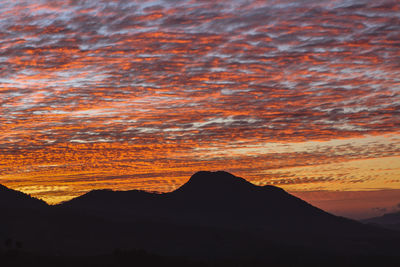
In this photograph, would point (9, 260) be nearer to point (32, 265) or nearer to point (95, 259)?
point (32, 265)

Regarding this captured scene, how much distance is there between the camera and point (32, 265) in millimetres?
166125

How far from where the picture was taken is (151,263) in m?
198

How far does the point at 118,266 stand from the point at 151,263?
1559cm

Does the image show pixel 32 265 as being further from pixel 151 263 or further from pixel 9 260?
pixel 151 263

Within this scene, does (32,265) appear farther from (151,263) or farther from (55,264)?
(151,263)

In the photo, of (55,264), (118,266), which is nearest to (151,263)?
(118,266)

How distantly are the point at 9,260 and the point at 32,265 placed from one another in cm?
840

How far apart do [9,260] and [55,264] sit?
1598 cm

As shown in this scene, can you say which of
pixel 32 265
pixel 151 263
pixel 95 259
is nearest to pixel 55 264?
pixel 32 265

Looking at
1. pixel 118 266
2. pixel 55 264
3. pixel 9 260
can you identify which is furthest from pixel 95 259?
pixel 9 260

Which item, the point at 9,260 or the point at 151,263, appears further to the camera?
the point at 151,263

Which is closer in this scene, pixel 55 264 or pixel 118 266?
pixel 55 264

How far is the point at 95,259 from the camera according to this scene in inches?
7736

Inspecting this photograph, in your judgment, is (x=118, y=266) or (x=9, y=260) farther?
(x=118, y=266)
